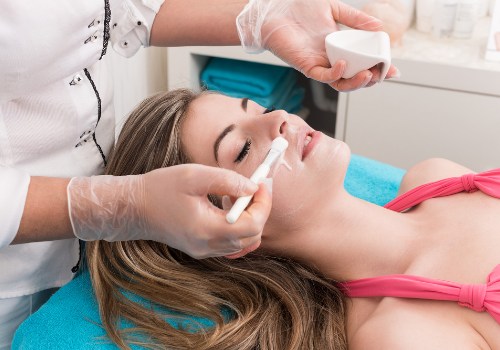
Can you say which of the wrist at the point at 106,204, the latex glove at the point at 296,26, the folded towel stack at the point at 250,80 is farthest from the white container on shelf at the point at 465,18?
the wrist at the point at 106,204

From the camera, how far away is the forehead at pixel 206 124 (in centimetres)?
126

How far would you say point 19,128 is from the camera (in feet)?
3.53

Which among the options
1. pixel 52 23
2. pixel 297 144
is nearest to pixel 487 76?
pixel 297 144

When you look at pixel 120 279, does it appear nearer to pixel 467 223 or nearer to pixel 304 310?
pixel 304 310

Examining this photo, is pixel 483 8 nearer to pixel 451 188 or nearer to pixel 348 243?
pixel 451 188

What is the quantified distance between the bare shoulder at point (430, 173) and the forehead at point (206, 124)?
1.78ft

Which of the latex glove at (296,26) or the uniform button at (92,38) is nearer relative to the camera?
the uniform button at (92,38)

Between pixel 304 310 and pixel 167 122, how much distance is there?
493 mm

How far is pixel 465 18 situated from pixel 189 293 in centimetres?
153

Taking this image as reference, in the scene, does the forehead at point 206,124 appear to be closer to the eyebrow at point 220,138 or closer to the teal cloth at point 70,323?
the eyebrow at point 220,138

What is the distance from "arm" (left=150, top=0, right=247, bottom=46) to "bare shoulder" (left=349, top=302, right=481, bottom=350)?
0.69 meters

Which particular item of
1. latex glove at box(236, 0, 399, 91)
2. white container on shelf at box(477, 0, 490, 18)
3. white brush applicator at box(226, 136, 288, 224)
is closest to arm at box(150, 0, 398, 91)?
latex glove at box(236, 0, 399, 91)

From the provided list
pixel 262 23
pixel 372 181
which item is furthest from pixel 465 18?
pixel 262 23

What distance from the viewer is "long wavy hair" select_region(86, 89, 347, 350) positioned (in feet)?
3.90
